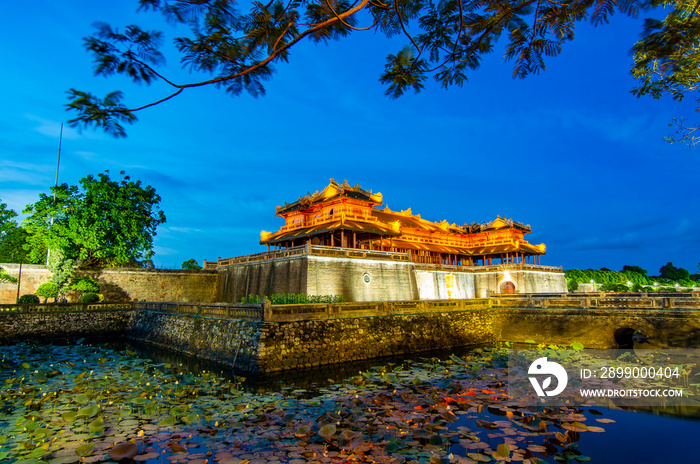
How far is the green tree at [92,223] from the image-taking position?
25.6 meters

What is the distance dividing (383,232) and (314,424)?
21.4 metres

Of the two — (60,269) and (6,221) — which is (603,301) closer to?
(60,269)

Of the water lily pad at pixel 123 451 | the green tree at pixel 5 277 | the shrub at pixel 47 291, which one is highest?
the green tree at pixel 5 277

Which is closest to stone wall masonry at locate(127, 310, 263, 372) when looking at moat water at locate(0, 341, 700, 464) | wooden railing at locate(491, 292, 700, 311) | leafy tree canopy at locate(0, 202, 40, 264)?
moat water at locate(0, 341, 700, 464)

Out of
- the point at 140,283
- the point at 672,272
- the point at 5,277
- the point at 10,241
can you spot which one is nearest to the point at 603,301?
the point at 140,283

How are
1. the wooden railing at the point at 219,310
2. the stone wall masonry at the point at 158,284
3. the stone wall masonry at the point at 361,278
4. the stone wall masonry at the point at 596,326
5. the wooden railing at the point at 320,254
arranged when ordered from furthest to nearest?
the stone wall masonry at the point at 158,284 < the wooden railing at the point at 320,254 < the stone wall masonry at the point at 361,278 < the stone wall masonry at the point at 596,326 < the wooden railing at the point at 219,310

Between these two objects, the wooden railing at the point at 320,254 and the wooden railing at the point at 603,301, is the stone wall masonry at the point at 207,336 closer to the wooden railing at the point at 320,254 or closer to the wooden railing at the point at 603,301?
the wooden railing at the point at 320,254

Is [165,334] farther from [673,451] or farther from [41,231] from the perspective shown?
[673,451]

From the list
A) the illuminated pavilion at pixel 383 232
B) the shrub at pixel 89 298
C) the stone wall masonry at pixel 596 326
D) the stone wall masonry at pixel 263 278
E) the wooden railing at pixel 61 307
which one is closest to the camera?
the stone wall masonry at pixel 596 326

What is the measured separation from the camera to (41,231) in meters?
26.1

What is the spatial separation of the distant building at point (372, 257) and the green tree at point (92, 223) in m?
6.23

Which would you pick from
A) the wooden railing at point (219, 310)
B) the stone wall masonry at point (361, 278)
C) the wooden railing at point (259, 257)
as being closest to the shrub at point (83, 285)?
the wooden railing at point (219, 310)

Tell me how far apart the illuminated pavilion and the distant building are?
0.10m

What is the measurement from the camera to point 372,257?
2514 centimetres
